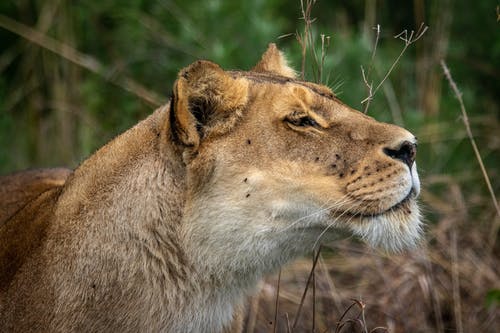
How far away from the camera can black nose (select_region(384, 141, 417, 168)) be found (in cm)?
373

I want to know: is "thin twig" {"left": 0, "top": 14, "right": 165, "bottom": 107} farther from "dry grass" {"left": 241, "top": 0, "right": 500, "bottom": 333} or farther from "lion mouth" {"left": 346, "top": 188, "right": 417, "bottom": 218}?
"lion mouth" {"left": 346, "top": 188, "right": 417, "bottom": 218}

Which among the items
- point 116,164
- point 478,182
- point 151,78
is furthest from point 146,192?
point 151,78

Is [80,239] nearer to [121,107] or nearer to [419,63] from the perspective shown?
[121,107]

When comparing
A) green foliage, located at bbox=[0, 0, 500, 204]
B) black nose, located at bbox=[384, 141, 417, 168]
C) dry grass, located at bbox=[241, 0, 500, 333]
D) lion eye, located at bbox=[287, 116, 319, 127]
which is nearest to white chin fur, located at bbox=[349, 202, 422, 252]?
black nose, located at bbox=[384, 141, 417, 168]

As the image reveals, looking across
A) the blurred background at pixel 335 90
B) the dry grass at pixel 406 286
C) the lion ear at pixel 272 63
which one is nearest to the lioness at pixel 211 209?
the lion ear at pixel 272 63

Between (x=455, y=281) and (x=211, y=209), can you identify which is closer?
(x=211, y=209)

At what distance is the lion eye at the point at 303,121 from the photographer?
384 centimetres

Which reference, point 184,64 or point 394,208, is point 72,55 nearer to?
point 184,64

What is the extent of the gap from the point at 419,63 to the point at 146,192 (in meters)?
5.14

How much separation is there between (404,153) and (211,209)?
0.81 meters

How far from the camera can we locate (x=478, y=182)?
24.5 ft

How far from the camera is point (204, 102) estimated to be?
379cm

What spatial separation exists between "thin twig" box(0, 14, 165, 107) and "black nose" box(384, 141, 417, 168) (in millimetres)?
4250

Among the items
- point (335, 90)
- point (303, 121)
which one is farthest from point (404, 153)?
point (335, 90)
